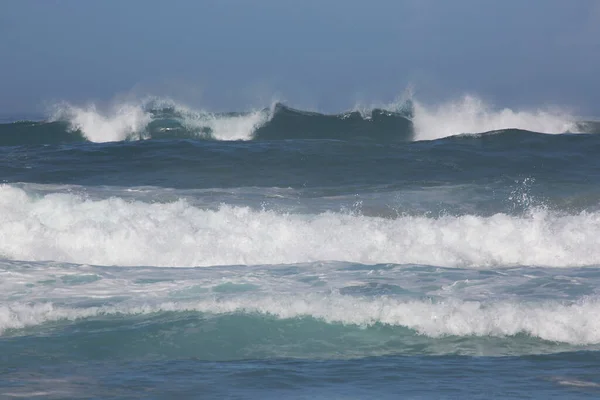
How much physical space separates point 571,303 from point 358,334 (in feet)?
6.70

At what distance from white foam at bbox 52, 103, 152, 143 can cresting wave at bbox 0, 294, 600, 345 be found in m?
18.9

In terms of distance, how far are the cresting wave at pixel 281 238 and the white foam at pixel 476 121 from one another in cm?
1306

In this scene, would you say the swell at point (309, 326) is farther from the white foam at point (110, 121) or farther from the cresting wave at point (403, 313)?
the white foam at point (110, 121)

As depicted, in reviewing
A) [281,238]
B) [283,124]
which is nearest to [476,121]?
[283,124]

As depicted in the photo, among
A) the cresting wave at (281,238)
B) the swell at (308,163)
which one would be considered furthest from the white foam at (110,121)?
the cresting wave at (281,238)

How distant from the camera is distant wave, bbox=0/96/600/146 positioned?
995 inches

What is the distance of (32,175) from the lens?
56.7 feet

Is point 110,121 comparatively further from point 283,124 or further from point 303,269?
point 303,269

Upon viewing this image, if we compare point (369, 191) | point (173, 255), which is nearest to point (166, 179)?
point (369, 191)

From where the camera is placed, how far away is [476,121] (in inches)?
1021

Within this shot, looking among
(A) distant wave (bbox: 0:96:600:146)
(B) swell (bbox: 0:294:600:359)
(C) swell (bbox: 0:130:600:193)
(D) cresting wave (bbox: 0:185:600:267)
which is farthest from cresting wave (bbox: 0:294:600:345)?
(A) distant wave (bbox: 0:96:600:146)

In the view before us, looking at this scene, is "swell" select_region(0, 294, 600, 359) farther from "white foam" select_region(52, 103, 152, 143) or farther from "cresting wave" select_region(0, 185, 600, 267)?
"white foam" select_region(52, 103, 152, 143)

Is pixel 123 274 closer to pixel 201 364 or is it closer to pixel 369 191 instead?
pixel 201 364

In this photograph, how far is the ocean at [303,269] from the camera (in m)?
5.27
